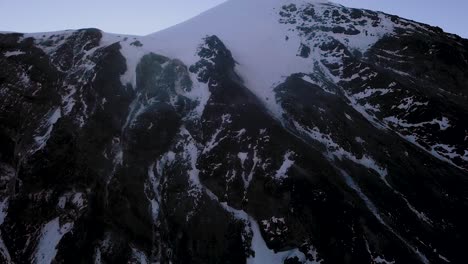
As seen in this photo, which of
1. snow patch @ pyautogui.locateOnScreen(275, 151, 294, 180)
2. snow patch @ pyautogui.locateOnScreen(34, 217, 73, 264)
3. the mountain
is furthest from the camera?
snow patch @ pyautogui.locateOnScreen(275, 151, 294, 180)

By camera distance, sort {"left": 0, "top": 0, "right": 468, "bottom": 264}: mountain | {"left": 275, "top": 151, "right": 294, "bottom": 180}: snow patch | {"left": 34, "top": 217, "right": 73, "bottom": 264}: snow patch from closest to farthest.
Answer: {"left": 34, "top": 217, "right": 73, "bottom": 264}: snow patch → {"left": 0, "top": 0, "right": 468, "bottom": 264}: mountain → {"left": 275, "top": 151, "right": 294, "bottom": 180}: snow patch

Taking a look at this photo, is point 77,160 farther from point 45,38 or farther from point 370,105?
point 370,105

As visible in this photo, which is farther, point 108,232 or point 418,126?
point 418,126

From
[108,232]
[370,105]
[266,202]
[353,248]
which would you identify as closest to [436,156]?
[370,105]

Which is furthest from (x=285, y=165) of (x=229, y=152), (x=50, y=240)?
(x=50, y=240)

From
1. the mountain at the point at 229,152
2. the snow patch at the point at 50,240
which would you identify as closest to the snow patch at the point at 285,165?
the mountain at the point at 229,152

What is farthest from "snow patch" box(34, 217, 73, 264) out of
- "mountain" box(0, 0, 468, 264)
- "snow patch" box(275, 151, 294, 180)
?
"snow patch" box(275, 151, 294, 180)

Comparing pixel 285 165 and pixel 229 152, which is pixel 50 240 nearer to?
pixel 229 152

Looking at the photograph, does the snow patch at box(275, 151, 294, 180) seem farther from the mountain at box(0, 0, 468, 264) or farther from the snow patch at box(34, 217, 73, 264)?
the snow patch at box(34, 217, 73, 264)
